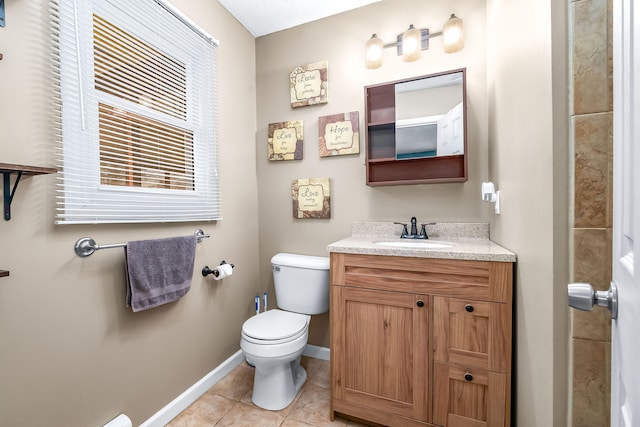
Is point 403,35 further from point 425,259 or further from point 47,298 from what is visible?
point 47,298

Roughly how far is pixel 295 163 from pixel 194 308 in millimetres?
1200

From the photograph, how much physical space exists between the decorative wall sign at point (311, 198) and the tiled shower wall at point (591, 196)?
4.61 feet

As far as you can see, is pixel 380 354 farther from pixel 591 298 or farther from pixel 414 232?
pixel 591 298

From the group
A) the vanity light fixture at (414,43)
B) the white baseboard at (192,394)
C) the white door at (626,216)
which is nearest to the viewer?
the white door at (626,216)

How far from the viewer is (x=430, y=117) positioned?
1688 mm

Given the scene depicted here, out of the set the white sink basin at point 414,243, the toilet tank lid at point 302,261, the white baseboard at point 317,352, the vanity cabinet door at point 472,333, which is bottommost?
the white baseboard at point 317,352

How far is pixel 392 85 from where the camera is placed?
1.74m

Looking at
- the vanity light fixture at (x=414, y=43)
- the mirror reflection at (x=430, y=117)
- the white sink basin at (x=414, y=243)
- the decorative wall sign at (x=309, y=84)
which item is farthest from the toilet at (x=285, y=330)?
the vanity light fixture at (x=414, y=43)

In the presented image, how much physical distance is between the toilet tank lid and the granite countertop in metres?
0.22

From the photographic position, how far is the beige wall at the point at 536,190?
2.45 feet

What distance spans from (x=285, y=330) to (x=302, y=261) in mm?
448

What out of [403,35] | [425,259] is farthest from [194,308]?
[403,35]

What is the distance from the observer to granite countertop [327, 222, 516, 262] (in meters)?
1.20

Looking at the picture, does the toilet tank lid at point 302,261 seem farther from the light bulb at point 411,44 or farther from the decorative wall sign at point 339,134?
the light bulb at point 411,44
